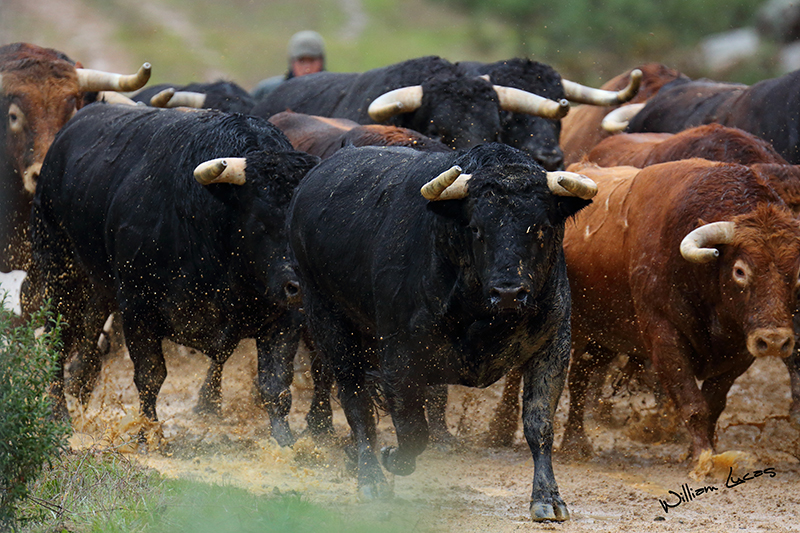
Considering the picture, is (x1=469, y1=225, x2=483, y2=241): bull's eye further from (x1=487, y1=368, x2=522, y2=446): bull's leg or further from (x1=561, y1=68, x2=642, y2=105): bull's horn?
(x1=561, y1=68, x2=642, y2=105): bull's horn

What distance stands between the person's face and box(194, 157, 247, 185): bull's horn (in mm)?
7900

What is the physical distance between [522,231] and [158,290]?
2.94 m

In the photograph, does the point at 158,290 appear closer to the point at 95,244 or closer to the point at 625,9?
the point at 95,244

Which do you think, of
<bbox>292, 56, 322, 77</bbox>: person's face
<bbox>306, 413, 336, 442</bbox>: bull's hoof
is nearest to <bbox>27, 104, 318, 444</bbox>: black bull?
<bbox>306, 413, 336, 442</bbox>: bull's hoof

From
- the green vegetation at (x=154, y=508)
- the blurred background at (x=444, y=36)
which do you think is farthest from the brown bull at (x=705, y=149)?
the blurred background at (x=444, y=36)

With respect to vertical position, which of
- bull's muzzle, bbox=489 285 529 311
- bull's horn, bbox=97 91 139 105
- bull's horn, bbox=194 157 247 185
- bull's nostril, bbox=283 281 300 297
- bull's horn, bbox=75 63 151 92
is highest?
bull's horn, bbox=97 91 139 105

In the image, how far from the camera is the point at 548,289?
17.1 feet

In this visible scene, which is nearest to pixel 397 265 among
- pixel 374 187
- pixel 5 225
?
pixel 374 187

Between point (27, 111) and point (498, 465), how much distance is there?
14.2 ft

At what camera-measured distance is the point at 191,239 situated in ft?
22.6

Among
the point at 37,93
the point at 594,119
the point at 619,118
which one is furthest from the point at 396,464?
the point at 594,119

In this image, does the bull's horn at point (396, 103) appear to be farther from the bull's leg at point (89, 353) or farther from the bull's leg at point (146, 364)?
the bull's leg at point (146, 364)

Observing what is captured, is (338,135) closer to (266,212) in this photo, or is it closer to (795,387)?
(266,212)

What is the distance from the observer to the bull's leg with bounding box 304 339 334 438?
726 cm
